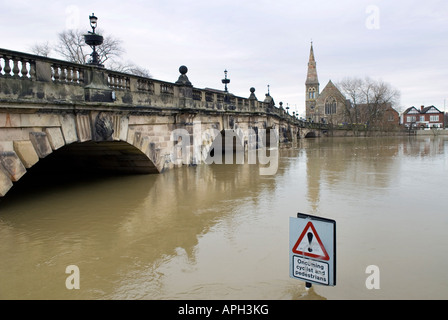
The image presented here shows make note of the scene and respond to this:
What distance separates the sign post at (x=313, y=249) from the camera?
429 centimetres

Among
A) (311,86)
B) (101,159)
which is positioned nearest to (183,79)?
(101,159)

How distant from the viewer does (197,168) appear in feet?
54.5

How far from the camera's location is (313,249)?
4438 mm

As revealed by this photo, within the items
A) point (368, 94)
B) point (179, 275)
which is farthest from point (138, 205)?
point (368, 94)

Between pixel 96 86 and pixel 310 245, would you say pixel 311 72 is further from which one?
pixel 310 245

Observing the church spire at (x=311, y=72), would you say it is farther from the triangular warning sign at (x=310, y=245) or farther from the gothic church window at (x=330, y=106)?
the triangular warning sign at (x=310, y=245)

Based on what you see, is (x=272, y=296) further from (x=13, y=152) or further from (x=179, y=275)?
(x=13, y=152)

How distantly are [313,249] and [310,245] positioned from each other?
58 millimetres

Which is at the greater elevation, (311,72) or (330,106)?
(311,72)

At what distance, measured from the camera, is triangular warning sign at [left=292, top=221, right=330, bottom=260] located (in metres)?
4.36

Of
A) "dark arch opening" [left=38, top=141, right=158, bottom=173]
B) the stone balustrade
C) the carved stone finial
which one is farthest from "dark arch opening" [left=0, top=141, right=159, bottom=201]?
the carved stone finial

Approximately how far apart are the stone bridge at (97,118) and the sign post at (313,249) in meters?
6.33

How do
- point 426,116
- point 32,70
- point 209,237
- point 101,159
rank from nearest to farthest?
point 209,237
point 32,70
point 101,159
point 426,116

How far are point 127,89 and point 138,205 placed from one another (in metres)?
4.29
